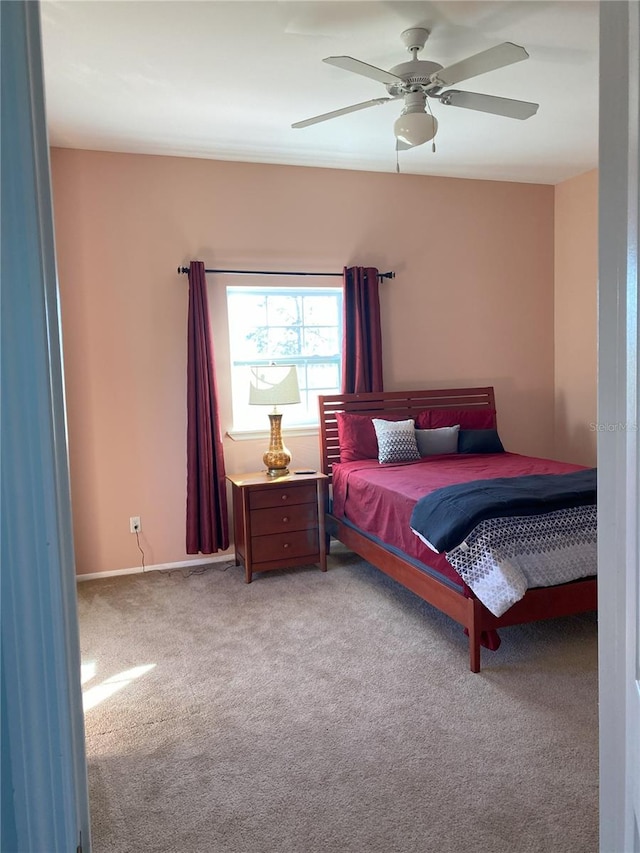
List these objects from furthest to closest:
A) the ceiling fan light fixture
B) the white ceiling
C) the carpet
→ the ceiling fan light fixture → the white ceiling → the carpet

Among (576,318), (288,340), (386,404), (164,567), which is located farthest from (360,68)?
(576,318)

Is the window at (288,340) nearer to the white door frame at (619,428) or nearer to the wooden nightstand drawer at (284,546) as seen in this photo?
the wooden nightstand drawer at (284,546)

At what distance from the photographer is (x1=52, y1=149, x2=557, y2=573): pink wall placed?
4.19 meters

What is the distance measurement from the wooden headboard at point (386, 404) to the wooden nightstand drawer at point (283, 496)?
0.42m

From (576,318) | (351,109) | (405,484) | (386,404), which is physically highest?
(351,109)

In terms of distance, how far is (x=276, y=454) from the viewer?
4332mm

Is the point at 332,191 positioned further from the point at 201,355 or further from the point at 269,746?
the point at 269,746

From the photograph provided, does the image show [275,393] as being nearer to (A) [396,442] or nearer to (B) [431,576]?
(A) [396,442]

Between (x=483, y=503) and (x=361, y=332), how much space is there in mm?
2140

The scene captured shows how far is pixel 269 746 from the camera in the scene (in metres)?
2.33

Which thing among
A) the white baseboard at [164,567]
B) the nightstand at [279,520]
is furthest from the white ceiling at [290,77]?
the white baseboard at [164,567]

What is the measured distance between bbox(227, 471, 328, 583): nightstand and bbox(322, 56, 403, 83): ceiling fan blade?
2382 mm

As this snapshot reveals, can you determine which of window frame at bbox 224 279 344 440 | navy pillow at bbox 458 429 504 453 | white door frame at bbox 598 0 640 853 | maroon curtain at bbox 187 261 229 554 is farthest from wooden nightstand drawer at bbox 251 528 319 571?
white door frame at bbox 598 0 640 853

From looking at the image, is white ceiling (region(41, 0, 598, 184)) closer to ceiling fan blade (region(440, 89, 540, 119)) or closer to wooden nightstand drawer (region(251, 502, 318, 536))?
ceiling fan blade (region(440, 89, 540, 119))
